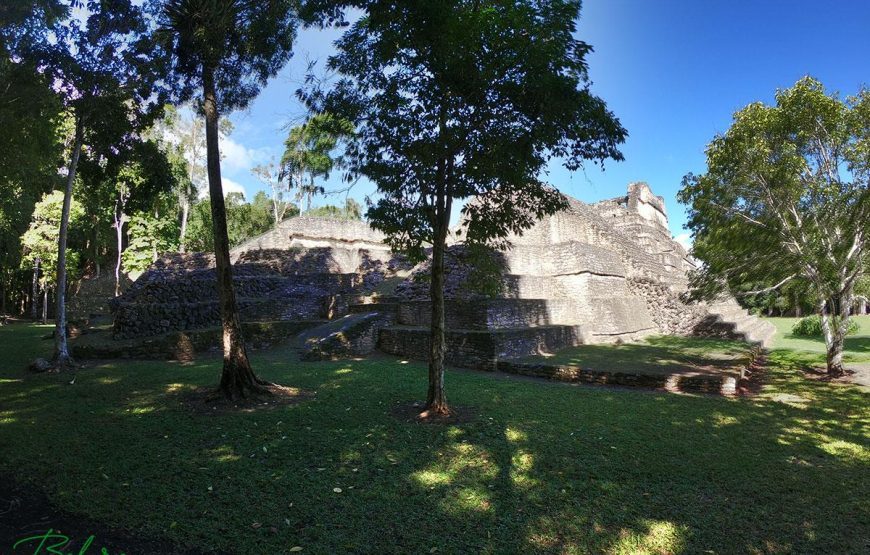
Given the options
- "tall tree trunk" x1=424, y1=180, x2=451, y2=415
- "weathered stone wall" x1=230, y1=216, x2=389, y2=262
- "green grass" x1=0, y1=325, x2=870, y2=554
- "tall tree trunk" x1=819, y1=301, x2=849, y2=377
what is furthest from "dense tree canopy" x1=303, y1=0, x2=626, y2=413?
"weathered stone wall" x1=230, y1=216, x2=389, y2=262

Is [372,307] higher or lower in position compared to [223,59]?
lower

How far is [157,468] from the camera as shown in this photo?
13.1 ft

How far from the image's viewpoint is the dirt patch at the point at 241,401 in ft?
19.8

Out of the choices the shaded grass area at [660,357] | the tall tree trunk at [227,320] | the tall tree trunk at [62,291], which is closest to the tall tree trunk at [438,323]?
the tall tree trunk at [227,320]

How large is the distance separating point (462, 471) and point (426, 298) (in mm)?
10291

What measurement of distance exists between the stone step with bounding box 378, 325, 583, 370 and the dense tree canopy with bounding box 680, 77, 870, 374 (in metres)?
3.58

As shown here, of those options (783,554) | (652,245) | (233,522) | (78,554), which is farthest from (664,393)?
(652,245)

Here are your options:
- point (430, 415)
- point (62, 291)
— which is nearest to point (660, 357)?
point (430, 415)

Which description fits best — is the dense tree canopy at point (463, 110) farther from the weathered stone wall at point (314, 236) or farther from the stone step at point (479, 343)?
the weathered stone wall at point (314, 236)

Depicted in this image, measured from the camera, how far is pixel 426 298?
14.3 metres

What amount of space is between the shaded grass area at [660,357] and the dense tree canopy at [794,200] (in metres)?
1.60

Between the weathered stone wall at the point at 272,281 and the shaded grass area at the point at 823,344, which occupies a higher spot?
the weathered stone wall at the point at 272,281

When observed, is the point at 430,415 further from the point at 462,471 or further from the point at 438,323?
the point at 462,471

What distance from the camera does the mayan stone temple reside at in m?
11.4
